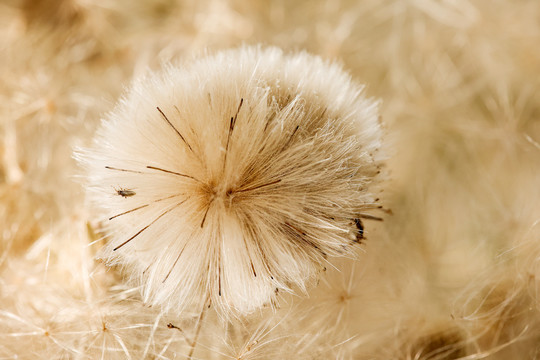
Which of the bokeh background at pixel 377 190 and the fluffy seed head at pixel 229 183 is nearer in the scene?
the fluffy seed head at pixel 229 183

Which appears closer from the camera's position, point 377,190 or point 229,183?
point 229,183

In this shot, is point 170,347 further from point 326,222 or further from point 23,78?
point 23,78

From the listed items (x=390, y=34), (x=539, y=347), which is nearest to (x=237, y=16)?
(x=390, y=34)

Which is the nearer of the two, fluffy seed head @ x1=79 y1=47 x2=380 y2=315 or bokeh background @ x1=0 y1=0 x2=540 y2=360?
fluffy seed head @ x1=79 y1=47 x2=380 y2=315
